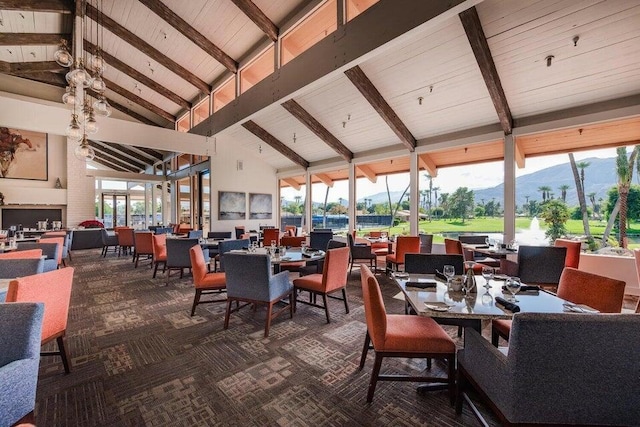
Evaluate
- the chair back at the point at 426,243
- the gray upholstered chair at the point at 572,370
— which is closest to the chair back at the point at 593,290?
the gray upholstered chair at the point at 572,370

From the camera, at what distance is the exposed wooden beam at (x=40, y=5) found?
4.84m

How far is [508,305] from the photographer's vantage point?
1.74 m

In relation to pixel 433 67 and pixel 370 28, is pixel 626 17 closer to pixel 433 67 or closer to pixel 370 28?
pixel 433 67

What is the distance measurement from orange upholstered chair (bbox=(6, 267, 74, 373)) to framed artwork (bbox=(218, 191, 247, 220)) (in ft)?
23.8

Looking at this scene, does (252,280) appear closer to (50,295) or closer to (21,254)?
(50,295)

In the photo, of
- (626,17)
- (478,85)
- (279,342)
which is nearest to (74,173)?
(279,342)

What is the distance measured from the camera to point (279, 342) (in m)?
2.86

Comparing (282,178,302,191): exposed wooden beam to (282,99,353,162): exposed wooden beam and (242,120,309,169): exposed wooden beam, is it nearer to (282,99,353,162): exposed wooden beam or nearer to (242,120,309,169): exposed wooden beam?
(242,120,309,169): exposed wooden beam

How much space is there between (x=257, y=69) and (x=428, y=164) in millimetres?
4780

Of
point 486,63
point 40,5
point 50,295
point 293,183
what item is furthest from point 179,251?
point 293,183

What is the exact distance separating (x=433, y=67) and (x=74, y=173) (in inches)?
456

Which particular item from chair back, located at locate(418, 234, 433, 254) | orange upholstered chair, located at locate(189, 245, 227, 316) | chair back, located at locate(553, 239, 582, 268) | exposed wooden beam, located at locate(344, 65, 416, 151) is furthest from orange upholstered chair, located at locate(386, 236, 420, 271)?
orange upholstered chair, located at locate(189, 245, 227, 316)

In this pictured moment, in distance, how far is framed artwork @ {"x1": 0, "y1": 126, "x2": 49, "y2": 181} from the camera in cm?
879

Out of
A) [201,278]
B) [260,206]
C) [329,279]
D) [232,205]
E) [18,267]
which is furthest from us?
[260,206]
